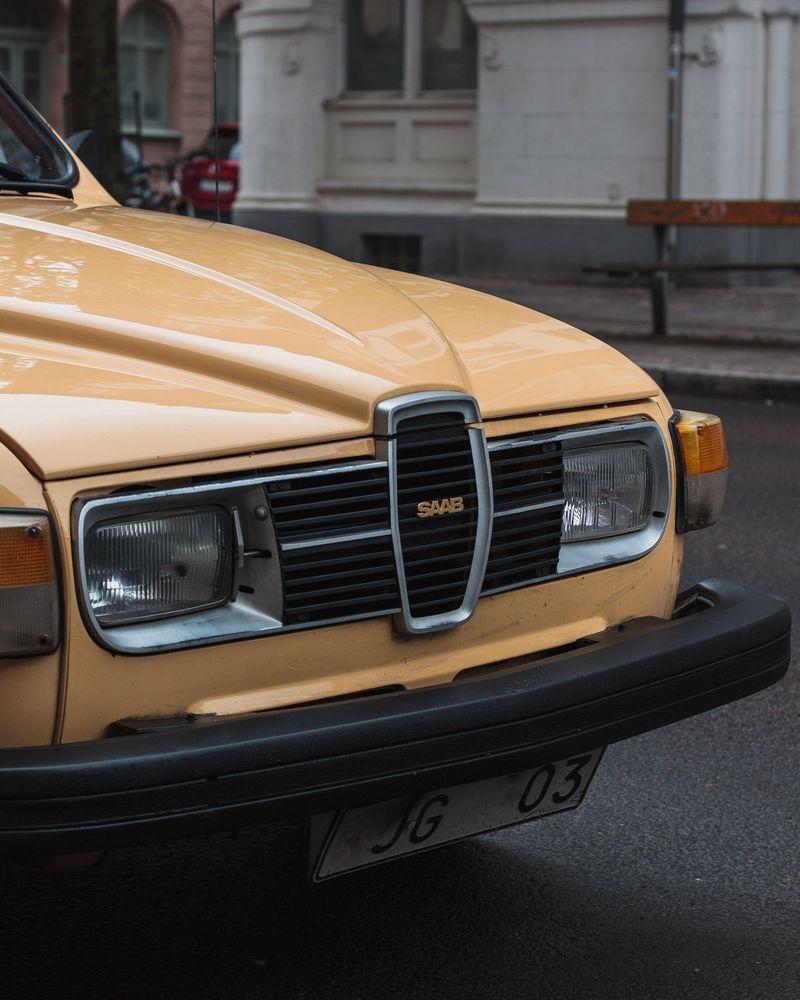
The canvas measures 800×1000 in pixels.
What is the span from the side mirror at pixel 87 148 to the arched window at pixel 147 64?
34.5 metres

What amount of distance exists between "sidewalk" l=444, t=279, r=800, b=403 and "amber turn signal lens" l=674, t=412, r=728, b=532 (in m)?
7.44

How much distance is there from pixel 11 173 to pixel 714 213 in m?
9.54

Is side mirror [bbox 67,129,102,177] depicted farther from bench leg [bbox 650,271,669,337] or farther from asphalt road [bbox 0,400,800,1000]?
bench leg [bbox 650,271,669,337]

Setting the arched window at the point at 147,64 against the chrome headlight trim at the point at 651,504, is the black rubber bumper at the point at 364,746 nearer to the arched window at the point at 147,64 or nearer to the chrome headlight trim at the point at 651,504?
the chrome headlight trim at the point at 651,504

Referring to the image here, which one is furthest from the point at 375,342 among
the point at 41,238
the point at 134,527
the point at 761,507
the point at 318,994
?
the point at 761,507

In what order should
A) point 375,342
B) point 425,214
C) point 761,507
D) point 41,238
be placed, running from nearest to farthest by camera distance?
point 375,342, point 41,238, point 761,507, point 425,214

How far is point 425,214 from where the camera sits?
18.1 meters

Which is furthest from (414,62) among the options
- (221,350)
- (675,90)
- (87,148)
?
(221,350)

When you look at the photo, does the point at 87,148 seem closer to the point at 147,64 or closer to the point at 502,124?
the point at 502,124

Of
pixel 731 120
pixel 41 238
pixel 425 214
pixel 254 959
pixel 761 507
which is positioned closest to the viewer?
pixel 254 959

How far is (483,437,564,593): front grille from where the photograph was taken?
2.78 m

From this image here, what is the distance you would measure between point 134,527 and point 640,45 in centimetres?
1495

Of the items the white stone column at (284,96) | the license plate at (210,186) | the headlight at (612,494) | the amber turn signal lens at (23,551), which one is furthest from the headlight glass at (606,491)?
the license plate at (210,186)

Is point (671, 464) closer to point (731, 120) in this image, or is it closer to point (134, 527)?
point (134, 527)
